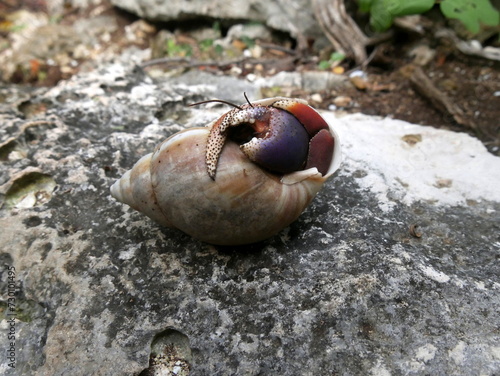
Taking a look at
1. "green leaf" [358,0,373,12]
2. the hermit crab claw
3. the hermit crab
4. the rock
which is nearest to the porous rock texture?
the hermit crab

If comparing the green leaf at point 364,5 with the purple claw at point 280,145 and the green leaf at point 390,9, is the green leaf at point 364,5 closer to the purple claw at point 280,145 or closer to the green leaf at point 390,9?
the green leaf at point 390,9

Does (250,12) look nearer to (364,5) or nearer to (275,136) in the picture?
(364,5)

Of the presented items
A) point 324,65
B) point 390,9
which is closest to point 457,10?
point 390,9

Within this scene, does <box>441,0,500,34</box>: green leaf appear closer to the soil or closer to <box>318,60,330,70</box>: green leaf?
the soil

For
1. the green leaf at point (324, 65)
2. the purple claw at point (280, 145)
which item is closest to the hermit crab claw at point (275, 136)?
the purple claw at point (280, 145)

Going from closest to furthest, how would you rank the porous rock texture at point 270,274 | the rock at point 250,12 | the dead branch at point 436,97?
the porous rock texture at point 270,274, the dead branch at point 436,97, the rock at point 250,12
